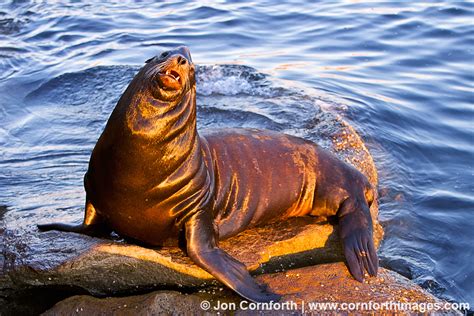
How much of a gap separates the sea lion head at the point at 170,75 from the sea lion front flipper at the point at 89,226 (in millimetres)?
905

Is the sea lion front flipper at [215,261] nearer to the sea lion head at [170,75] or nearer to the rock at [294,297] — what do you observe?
the rock at [294,297]

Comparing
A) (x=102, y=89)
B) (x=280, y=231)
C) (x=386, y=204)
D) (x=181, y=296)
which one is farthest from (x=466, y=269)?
(x=102, y=89)

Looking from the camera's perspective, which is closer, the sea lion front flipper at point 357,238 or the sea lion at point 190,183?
the sea lion at point 190,183

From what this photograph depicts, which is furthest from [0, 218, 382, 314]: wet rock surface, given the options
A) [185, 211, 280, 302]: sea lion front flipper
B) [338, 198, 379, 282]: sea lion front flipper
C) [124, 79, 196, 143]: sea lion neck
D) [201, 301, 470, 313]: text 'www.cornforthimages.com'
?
[124, 79, 196, 143]: sea lion neck

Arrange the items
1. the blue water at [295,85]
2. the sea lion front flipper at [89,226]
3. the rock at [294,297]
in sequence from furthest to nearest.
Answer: the blue water at [295,85] → the sea lion front flipper at [89,226] → the rock at [294,297]

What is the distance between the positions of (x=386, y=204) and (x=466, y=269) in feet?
3.50

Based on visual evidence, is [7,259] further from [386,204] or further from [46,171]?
[386,204]

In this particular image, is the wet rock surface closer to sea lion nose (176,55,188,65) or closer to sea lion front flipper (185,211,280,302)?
sea lion front flipper (185,211,280,302)

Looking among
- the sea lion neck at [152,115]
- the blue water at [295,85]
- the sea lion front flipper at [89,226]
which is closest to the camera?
the sea lion neck at [152,115]

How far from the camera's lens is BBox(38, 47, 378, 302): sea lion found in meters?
4.23

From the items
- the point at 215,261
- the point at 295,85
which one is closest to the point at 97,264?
the point at 215,261

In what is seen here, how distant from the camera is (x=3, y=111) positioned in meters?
8.30

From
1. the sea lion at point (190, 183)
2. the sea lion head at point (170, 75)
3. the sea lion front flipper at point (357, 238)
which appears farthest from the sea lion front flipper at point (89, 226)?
the sea lion front flipper at point (357, 238)

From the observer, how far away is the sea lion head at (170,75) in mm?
4125
